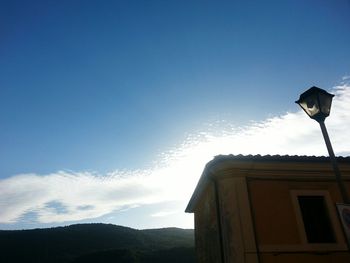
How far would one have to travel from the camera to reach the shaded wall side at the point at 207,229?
9469 mm

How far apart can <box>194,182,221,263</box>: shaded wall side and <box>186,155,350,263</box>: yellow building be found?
173mm

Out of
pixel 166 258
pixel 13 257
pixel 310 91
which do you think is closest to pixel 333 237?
pixel 310 91

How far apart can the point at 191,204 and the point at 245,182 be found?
4.77 metres

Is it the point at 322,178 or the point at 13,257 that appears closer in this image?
the point at 322,178

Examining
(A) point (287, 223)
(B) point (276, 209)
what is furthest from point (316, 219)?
Answer: (B) point (276, 209)

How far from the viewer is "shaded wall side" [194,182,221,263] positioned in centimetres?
947

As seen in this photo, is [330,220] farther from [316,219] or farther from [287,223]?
[287,223]

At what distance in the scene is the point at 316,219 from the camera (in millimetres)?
8625

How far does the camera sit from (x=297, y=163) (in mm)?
8727

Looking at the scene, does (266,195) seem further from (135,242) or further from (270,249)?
(135,242)

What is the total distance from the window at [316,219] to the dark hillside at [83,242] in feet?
184

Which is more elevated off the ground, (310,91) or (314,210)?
(310,91)

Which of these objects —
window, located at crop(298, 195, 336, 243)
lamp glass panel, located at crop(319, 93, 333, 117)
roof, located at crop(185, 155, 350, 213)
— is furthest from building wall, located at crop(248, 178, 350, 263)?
lamp glass panel, located at crop(319, 93, 333, 117)

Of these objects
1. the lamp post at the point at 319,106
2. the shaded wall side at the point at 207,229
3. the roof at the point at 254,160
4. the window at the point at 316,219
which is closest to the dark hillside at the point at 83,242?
the shaded wall side at the point at 207,229
